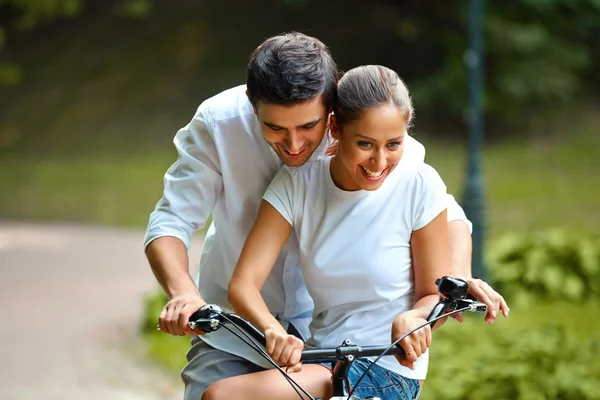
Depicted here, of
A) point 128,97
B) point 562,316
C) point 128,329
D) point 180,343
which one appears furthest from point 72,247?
point 128,97

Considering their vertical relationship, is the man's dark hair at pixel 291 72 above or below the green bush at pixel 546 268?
above

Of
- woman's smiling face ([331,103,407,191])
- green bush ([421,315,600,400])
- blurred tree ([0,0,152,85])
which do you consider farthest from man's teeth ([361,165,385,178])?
blurred tree ([0,0,152,85])

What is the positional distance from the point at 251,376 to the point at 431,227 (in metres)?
0.63

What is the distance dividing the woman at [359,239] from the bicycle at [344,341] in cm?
9

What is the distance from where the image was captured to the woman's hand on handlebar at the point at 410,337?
2.47 meters

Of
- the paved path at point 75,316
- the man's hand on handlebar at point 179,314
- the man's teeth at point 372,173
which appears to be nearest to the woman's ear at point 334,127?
the man's teeth at point 372,173

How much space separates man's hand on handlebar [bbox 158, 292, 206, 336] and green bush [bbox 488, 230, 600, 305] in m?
5.83

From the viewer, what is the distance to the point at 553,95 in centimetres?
1673

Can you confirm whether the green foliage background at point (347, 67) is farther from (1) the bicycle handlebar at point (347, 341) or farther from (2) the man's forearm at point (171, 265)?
(1) the bicycle handlebar at point (347, 341)

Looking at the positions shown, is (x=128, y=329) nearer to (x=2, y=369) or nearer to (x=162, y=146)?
(x=2, y=369)

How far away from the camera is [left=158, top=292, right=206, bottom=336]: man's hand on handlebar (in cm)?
256

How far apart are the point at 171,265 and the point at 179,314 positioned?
1.08 feet

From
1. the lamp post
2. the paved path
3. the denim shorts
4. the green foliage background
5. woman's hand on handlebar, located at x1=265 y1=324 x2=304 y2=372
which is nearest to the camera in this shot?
woman's hand on handlebar, located at x1=265 y1=324 x2=304 y2=372

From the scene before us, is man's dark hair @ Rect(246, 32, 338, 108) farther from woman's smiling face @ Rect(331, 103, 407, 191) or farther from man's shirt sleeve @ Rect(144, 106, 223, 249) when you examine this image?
man's shirt sleeve @ Rect(144, 106, 223, 249)
